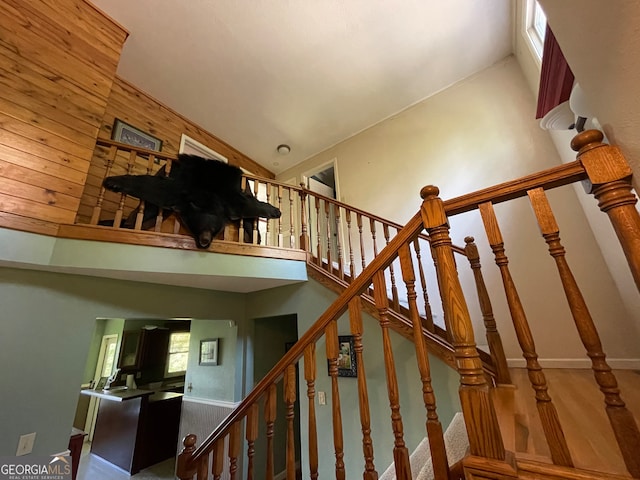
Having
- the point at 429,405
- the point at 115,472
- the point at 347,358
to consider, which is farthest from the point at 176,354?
the point at 429,405

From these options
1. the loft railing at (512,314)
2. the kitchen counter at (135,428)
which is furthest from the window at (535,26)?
the kitchen counter at (135,428)

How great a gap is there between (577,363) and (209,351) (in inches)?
162

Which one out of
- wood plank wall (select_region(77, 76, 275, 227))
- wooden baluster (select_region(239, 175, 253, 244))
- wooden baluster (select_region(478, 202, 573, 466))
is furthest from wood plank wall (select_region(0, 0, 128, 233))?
wooden baluster (select_region(478, 202, 573, 466))

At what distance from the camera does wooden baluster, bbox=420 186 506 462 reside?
79 cm

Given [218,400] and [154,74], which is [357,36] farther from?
[218,400]

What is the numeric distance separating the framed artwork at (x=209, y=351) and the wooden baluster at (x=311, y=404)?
2.95m

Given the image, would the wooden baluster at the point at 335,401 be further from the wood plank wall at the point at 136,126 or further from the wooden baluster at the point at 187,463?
the wood plank wall at the point at 136,126

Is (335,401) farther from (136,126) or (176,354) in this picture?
(176,354)

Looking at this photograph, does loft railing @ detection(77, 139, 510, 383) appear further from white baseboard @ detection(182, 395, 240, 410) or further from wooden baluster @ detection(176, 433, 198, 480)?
white baseboard @ detection(182, 395, 240, 410)

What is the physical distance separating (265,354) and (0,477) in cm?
250

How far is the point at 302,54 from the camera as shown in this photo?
11.1 ft

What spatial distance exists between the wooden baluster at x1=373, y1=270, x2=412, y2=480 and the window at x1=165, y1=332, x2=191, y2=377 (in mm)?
6528

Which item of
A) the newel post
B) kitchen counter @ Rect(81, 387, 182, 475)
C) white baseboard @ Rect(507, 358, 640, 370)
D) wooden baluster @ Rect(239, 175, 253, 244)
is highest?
wooden baluster @ Rect(239, 175, 253, 244)

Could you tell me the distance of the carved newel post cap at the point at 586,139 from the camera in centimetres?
78
